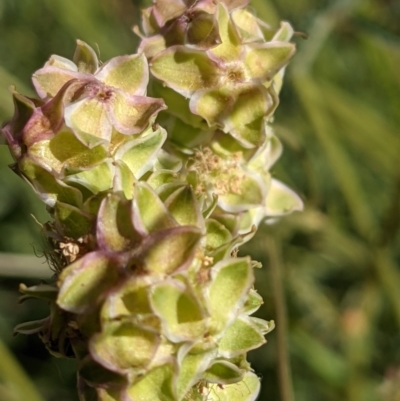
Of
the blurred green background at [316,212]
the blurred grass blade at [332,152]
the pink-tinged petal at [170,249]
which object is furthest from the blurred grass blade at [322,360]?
the pink-tinged petal at [170,249]

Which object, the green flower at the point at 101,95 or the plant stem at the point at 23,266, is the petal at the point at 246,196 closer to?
the green flower at the point at 101,95

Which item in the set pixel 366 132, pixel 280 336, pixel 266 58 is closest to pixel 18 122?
pixel 266 58

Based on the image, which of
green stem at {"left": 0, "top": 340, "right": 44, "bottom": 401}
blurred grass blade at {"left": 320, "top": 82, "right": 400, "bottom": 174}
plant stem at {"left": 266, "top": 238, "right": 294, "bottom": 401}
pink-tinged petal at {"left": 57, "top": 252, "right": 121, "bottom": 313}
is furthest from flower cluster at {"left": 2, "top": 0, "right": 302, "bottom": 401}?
blurred grass blade at {"left": 320, "top": 82, "right": 400, "bottom": 174}

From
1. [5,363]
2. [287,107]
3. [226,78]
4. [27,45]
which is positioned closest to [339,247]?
[287,107]

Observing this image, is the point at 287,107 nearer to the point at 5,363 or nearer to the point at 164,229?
the point at 5,363

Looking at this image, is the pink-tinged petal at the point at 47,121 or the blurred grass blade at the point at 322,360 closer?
the pink-tinged petal at the point at 47,121
